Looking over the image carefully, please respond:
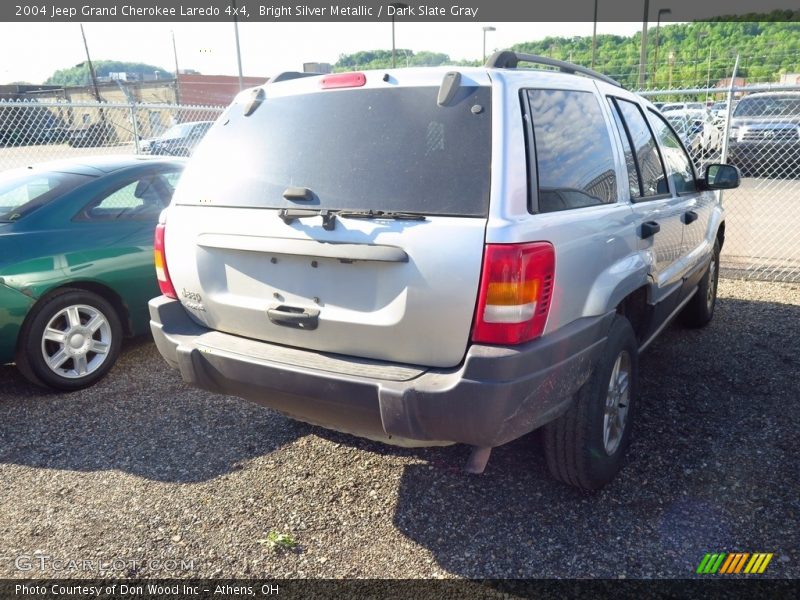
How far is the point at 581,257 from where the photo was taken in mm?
2580

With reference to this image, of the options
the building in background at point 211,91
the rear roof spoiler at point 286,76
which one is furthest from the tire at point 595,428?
the building in background at point 211,91

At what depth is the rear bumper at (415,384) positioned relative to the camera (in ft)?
7.48

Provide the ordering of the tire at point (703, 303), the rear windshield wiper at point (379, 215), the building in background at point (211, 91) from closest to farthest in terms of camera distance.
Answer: the rear windshield wiper at point (379, 215)
the tire at point (703, 303)
the building in background at point (211, 91)

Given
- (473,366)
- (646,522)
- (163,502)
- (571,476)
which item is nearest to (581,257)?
(473,366)

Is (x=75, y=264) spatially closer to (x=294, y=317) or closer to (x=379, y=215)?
(x=294, y=317)

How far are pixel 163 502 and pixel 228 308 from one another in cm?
103

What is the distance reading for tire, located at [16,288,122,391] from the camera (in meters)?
4.18

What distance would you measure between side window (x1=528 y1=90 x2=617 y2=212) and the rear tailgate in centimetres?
29

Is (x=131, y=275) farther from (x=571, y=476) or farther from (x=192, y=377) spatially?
(x=571, y=476)

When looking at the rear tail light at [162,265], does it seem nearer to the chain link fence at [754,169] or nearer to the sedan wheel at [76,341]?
the sedan wheel at [76,341]

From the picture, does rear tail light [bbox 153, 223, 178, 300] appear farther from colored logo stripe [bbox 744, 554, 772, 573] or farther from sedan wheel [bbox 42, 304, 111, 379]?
colored logo stripe [bbox 744, 554, 772, 573]

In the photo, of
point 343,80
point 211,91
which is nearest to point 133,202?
point 343,80

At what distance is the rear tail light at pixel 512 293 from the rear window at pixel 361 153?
21 cm

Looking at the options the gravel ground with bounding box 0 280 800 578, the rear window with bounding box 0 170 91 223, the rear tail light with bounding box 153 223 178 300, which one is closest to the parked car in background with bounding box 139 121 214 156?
the rear window with bounding box 0 170 91 223
